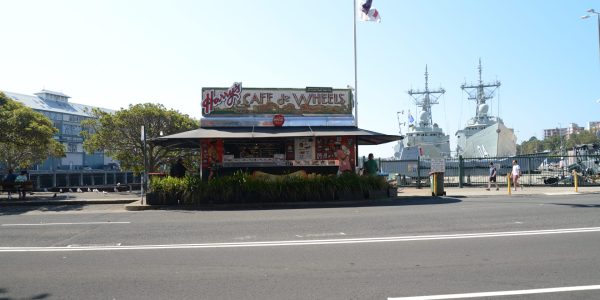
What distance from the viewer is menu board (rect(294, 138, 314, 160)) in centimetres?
1875

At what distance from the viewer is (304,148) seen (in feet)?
61.6

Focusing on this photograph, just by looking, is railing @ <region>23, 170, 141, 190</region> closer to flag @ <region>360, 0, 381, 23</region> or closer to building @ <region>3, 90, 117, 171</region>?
building @ <region>3, 90, 117, 171</region>

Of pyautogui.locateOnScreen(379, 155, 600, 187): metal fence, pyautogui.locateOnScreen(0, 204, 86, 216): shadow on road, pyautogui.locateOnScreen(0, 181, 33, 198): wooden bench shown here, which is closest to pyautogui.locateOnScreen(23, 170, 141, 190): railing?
pyautogui.locateOnScreen(0, 181, 33, 198): wooden bench

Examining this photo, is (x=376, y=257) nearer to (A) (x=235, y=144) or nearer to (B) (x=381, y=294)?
(B) (x=381, y=294)

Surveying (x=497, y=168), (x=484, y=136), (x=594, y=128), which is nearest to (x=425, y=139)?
(x=484, y=136)

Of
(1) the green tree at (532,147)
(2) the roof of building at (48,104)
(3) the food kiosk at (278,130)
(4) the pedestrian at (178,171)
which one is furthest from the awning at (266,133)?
(1) the green tree at (532,147)

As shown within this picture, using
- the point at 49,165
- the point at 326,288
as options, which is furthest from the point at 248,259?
the point at 49,165

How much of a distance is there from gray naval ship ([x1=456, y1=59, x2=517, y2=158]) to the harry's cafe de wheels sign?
104ft

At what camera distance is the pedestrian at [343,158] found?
18828 millimetres

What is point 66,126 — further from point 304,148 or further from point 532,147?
point 532,147

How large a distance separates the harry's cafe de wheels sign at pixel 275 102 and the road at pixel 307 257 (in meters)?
8.19

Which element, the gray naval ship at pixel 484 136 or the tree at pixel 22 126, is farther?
the gray naval ship at pixel 484 136

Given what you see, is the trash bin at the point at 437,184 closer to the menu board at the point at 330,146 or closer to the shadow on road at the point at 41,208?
the menu board at the point at 330,146

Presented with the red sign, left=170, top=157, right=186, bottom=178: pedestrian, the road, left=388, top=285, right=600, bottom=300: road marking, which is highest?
the red sign
